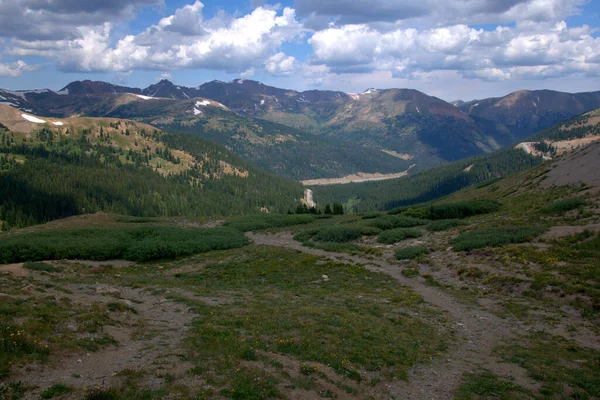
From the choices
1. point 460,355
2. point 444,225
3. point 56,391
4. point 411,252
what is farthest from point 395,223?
point 56,391

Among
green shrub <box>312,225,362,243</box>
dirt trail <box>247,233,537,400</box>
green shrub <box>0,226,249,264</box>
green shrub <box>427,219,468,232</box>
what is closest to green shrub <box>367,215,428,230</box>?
green shrub <box>312,225,362,243</box>

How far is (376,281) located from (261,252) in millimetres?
21845

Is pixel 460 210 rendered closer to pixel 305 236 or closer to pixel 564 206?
pixel 564 206

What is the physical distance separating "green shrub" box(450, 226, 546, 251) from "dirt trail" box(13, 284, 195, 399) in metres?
31.0

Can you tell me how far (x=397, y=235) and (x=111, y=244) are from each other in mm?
46187

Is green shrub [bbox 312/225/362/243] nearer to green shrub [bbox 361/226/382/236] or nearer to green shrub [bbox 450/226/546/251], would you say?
green shrub [bbox 361/226/382/236]

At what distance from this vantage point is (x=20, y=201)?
A: 149 m

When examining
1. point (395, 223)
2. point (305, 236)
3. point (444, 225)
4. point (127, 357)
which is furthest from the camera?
point (305, 236)

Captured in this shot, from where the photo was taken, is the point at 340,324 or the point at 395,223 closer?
the point at 340,324

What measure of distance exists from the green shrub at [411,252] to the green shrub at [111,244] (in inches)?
1227

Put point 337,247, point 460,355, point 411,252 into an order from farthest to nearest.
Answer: point 337,247 → point 411,252 → point 460,355

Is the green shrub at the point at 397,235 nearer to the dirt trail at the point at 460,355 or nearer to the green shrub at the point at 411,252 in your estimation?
the green shrub at the point at 411,252

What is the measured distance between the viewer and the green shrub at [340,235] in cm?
5978

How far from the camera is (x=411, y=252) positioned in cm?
4322
